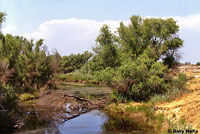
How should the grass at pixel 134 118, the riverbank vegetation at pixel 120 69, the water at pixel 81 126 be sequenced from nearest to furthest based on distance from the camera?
the water at pixel 81 126
the grass at pixel 134 118
the riverbank vegetation at pixel 120 69

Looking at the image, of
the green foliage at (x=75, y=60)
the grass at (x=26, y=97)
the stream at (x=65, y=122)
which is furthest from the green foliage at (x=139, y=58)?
the green foliage at (x=75, y=60)

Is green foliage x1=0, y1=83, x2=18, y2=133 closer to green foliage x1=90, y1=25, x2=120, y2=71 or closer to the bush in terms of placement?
the bush

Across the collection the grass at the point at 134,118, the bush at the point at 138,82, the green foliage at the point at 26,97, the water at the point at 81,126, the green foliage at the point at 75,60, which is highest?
the green foliage at the point at 75,60

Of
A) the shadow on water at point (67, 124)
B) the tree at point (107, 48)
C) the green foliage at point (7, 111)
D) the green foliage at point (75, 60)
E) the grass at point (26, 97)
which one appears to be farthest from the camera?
the green foliage at point (75, 60)

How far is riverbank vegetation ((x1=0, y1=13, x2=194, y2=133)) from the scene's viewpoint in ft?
74.5

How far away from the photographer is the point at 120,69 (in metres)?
25.2

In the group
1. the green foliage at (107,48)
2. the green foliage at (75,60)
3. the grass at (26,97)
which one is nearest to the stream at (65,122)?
the grass at (26,97)

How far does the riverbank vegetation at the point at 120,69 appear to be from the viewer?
22.7 m

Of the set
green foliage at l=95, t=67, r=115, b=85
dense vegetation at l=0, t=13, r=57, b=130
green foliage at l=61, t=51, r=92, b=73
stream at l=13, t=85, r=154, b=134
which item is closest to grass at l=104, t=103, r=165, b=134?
stream at l=13, t=85, r=154, b=134

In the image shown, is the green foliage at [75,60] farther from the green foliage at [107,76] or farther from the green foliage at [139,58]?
the green foliage at [107,76]

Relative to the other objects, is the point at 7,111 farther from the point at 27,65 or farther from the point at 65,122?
the point at 27,65

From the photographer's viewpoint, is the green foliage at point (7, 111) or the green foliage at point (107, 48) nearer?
the green foliage at point (7, 111)

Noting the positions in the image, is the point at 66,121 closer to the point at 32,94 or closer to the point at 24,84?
the point at 32,94

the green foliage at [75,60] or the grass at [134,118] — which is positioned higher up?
the green foliage at [75,60]
